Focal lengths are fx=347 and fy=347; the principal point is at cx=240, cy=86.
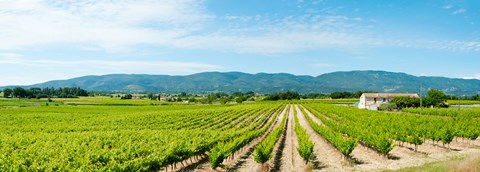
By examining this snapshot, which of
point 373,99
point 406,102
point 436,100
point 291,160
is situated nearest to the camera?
point 291,160

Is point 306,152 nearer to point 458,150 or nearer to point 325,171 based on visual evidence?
point 325,171

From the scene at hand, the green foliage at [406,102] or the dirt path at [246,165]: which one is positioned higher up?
the green foliage at [406,102]

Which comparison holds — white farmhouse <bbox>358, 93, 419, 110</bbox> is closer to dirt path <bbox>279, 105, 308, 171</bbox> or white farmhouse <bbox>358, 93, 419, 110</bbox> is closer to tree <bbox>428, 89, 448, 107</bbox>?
tree <bbox>428, 89, 448, 107</bbox>

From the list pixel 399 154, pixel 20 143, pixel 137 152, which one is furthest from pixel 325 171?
Result: pixel 20 143

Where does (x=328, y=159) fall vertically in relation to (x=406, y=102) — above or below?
below

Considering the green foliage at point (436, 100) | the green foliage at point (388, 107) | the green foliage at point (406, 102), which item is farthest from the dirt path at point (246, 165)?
the green foliage at point (436, 100)

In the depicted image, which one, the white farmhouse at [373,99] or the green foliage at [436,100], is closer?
the green foliage at [436,100]

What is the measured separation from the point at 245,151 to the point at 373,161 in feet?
32.3

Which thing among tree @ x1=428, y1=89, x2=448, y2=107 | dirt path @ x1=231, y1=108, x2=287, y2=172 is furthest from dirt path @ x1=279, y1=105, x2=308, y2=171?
tree @ x1=428, y1=89, x2=448, y2=107

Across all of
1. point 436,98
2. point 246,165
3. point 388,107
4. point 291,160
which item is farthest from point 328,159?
point 436,98

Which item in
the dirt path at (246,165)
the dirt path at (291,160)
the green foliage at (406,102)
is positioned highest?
the green foliage at (406,102)

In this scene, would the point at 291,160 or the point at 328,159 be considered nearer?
the point at 291,160

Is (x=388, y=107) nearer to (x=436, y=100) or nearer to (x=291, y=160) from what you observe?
(x=436, y=100)

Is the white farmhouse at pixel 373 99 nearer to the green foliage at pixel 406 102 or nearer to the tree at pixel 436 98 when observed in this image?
the tree at pixel 436 98
